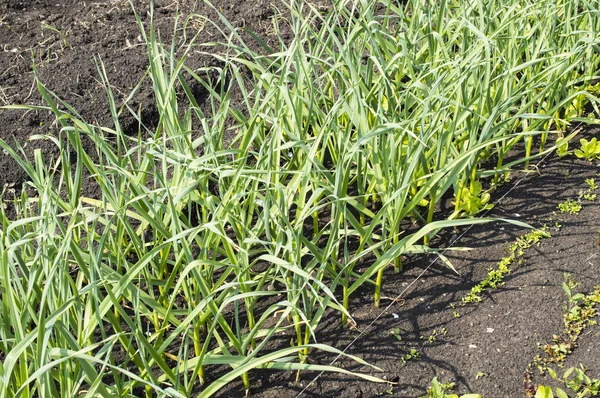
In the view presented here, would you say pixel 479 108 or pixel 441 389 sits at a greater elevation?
pixel 479 108

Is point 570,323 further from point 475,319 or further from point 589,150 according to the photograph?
point 589,150

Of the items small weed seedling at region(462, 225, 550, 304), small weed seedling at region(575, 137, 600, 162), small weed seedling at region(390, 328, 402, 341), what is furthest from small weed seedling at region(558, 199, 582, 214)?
small weed seedling at region(390, 328, 402, 341)

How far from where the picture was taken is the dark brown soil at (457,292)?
1.95m

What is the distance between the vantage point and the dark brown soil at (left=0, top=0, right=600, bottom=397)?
6.40 ft

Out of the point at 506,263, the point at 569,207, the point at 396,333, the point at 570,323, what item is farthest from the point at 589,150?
the point at 396,333

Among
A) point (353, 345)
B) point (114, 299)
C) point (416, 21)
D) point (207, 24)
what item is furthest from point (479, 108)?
point (207, 24)

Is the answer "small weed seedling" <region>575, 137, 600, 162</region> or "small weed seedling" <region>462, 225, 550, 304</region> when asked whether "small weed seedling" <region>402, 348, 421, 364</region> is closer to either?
"small weed seedling" <region>462, 225, 550, 304</region>

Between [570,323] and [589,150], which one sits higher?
[589,150]

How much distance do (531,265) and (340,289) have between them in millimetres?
587

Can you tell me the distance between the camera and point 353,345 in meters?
2.05

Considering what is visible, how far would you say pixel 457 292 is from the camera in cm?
221

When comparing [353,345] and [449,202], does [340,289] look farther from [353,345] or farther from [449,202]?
[449,202]

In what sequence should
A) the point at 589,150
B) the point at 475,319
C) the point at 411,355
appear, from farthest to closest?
the point at 589,150, the point at 475,319, the point at 411,355

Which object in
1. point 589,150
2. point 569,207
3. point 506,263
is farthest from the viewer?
point 589,150
